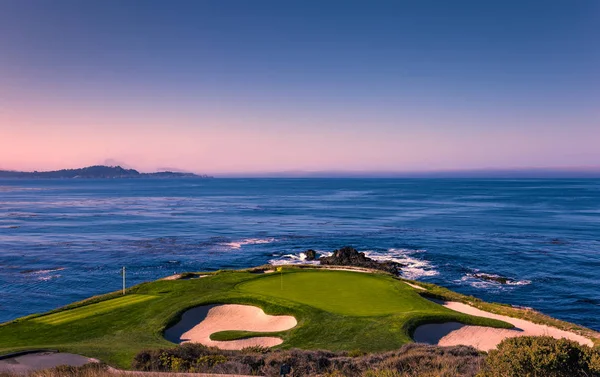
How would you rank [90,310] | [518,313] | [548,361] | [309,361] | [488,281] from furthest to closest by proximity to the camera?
[488,281] → [518,313] → [90,310] → [309,361] → [548,361]

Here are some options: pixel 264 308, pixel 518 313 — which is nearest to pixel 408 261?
pixel 518 313

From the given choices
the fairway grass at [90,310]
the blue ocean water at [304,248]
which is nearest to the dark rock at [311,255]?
the blue ocean water at [304,248]

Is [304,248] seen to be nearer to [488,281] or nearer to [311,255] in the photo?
[311,255]

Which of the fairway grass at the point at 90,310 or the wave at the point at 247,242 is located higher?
the fairway grass at the point at 90,310

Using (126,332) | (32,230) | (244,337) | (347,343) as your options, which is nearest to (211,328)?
(244,337)

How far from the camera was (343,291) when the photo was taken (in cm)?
2447

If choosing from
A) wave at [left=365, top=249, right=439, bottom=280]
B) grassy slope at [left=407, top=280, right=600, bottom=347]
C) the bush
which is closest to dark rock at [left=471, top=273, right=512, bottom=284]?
wave at [left=365, top=249, right=439, bottom=280]

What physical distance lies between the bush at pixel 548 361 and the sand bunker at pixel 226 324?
1093 cm

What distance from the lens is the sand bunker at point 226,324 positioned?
18.7 meters

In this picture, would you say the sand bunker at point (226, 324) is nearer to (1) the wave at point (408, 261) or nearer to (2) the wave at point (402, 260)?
(2) the wave at point (402, 260)

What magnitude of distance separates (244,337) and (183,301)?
18.6 feet

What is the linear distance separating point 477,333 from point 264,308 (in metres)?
10.7

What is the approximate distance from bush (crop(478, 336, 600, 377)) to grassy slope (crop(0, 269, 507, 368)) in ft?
26.7

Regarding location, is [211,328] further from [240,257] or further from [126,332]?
[240,257]
